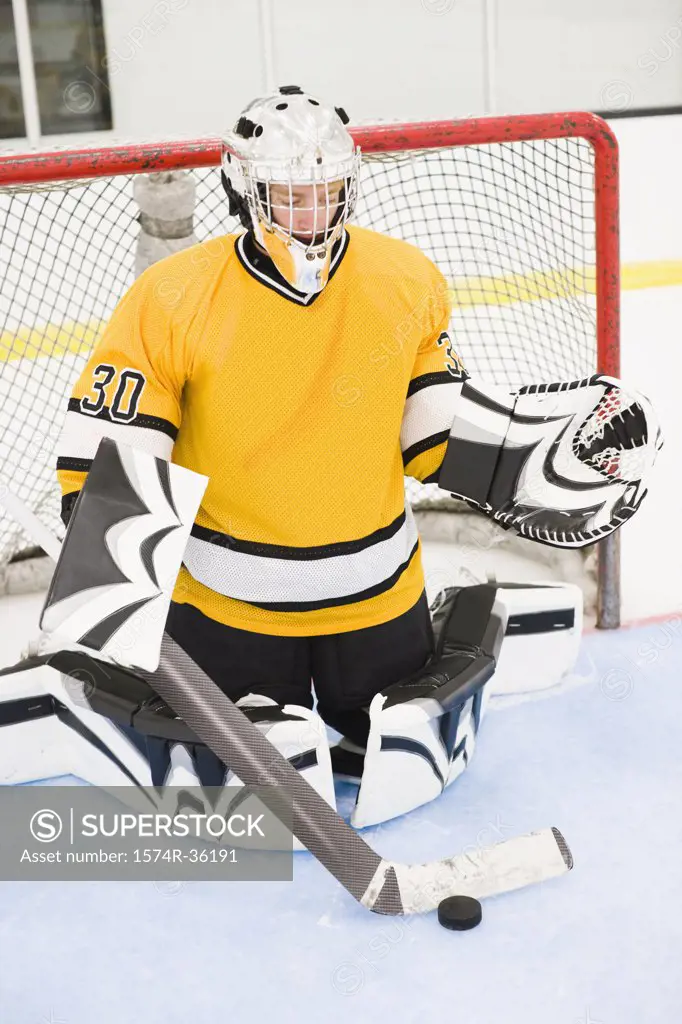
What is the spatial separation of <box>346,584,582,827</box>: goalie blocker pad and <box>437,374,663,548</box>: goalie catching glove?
270 mm

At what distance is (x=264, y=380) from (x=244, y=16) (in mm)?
6614

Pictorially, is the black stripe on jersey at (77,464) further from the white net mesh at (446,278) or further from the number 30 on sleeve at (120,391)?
the white net mesh at (446,278)

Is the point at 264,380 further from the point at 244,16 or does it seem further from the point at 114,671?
the point at 244,16

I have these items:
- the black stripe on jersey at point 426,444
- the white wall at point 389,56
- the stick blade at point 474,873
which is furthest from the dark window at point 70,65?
the stick blade at point 474,873

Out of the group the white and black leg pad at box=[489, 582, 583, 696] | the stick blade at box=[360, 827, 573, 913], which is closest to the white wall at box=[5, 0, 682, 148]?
the white and black leg pad at box=[489, 582, 583, 696]

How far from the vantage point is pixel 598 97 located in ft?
28.2

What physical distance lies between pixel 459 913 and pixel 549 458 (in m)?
0.71

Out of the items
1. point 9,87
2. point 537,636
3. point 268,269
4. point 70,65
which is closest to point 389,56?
point 70,65

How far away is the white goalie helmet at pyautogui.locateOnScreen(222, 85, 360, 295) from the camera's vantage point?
1620 mm

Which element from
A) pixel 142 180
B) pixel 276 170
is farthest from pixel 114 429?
pixel 142 180

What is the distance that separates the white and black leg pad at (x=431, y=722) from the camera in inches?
75.5

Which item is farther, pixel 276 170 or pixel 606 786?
pixel 606 786

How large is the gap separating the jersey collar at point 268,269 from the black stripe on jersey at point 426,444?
325mm

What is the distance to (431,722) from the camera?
1.94 metres
